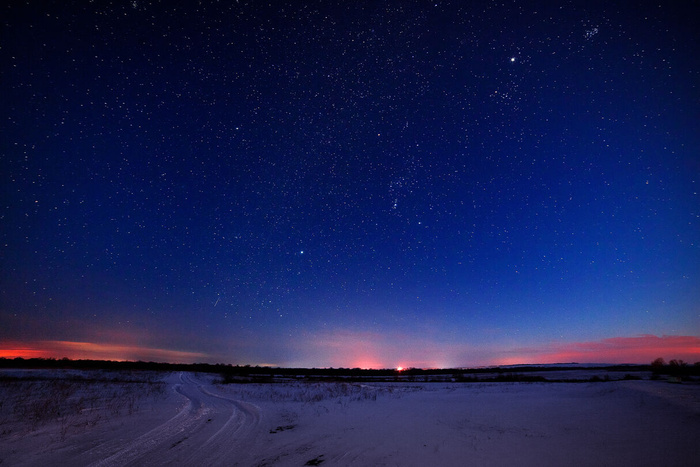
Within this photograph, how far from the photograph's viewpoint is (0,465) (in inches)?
268

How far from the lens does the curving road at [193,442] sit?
7.07 meters

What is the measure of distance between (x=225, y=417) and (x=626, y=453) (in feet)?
41.1

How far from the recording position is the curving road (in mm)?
7066

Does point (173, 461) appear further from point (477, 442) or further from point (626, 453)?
point (626, 453)

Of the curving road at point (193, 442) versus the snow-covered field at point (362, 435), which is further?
the curving road at point (193, 442)

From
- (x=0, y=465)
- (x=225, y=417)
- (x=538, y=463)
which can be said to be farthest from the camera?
(x=225, y=417)

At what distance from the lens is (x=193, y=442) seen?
8.55m

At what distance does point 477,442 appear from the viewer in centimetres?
808

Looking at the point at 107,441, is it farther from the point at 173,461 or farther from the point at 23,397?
the point at 23,397

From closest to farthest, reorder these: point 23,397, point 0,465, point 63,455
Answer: point 0,465
point 63,455
point 23,397

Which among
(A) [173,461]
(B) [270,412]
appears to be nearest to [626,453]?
(A) [173,461]

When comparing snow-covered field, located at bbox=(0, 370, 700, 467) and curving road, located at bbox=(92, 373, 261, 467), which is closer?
snow-covered field, located at bbox=(0, 370, 700, 467)

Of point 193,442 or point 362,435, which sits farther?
point 362,435

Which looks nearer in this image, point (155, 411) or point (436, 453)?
point (436, 453)
